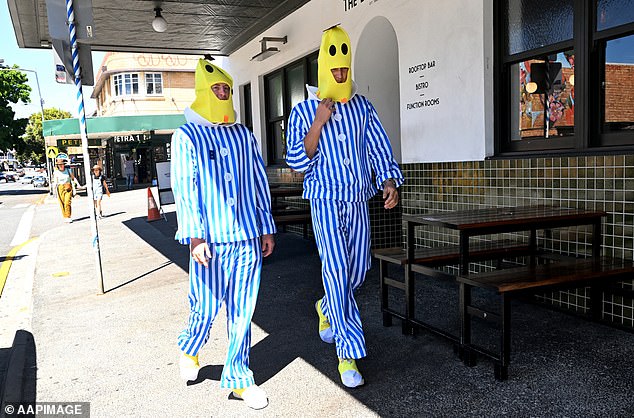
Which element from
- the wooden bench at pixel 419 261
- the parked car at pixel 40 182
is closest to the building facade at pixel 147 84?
the parked car at pixel 40 182

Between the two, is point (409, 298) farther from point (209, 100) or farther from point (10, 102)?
point (10, 102)

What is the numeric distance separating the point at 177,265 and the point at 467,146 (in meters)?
4.41

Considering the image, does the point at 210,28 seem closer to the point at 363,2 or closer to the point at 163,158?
the point at 363,2

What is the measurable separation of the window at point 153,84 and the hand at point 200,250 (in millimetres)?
38085

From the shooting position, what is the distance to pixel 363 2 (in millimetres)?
6988

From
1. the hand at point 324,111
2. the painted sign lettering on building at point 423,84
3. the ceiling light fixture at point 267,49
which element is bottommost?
the hand at point 324,111

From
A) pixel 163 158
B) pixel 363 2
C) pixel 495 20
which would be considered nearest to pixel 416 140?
pixel 495 20

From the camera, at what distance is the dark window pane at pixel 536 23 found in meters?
4.45

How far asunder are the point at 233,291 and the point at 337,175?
3.15 ft

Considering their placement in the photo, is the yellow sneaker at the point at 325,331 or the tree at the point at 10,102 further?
the tree at the point at 10,102

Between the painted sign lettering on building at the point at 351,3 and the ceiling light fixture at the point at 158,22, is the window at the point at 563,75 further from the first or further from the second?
the ceiling light fixture at the point at 158,22

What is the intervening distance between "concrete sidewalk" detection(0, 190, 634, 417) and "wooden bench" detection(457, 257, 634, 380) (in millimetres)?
153

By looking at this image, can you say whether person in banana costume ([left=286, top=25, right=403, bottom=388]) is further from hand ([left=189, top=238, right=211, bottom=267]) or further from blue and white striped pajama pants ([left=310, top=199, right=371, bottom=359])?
hand ([left=189, top=238, right=211, bottom=267])

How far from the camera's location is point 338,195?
10.9 ft
